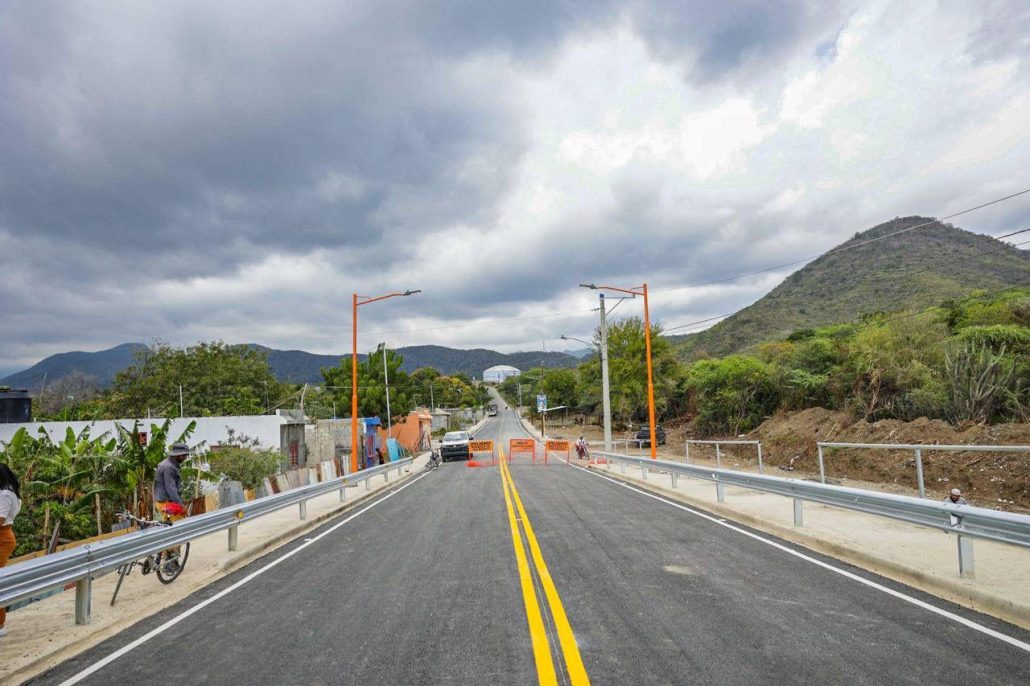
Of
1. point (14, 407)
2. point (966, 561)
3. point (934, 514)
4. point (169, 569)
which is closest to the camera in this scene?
point (966, 561)

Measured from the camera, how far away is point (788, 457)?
29891 millimetres

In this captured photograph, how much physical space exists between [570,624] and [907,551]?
5244 mm

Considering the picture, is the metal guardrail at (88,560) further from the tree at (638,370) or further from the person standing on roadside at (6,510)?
the tree at (638,370)

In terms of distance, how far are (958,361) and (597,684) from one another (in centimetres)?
2628

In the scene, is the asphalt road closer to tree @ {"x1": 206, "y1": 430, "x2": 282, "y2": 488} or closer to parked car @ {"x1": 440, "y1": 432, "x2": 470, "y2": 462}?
tree @ {"x1": 206, "y1": 430, "x2": 282, "y2": 488}

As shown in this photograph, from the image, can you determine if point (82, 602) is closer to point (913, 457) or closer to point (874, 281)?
point (913, 457)

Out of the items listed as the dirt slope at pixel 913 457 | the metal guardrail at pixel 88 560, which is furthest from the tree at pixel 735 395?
the metal guardrail at pixel 88 560

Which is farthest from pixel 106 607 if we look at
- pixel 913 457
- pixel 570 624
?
pixel 913 457

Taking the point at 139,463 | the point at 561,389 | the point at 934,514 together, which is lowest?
the point at 934,514

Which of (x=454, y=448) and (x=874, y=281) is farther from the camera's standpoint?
(x=874, y=281)

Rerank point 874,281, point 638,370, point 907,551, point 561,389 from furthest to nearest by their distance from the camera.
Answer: point 561,389 < point 874,281 < point 638,370 < point 907,551

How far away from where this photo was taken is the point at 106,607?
7.17m

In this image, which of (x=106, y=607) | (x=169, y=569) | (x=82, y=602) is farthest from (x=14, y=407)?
(x=82, y=602)

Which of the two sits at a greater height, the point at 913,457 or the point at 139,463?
the point at 139,463
